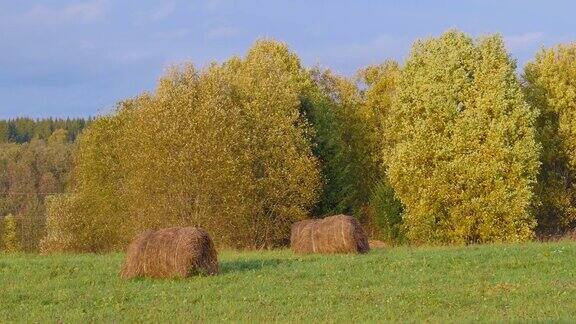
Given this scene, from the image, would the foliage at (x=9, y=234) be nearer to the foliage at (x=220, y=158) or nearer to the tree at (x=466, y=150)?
the foliage at (x=220, y=158)

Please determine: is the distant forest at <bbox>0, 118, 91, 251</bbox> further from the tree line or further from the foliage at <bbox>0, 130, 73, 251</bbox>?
the tree line

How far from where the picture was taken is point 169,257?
24172mm

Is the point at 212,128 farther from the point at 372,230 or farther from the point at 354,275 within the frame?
the point at 354,275

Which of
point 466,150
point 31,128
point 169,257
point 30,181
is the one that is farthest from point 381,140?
point 31,128

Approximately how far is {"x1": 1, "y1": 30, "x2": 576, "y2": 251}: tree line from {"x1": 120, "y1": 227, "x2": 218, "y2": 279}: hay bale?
22.4 metres

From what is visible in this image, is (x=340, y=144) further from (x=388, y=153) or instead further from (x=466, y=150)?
(x=466, y=150)

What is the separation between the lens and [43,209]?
326ft

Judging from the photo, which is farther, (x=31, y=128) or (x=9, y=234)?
(x=31, y=128)

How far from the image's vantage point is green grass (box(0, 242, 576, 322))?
58.5 ft

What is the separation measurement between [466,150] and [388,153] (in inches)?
231

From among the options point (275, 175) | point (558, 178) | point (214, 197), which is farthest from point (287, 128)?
point (558, 178)

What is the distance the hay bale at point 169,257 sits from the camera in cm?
2414

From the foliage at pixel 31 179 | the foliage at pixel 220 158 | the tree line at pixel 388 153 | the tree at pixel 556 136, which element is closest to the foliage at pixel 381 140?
the tree line at pixel 388 153

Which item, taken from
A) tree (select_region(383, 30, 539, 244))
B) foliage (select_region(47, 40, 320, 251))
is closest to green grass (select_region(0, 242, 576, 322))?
foliage (select_region(47, 40, 320, 251))
